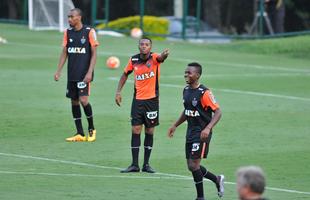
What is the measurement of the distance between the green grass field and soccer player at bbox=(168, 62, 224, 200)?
1.36 ft

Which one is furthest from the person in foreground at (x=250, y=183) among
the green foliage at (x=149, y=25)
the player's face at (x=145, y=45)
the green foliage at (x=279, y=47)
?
the green foliage at (x=149, y=25)

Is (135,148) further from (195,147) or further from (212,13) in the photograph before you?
(212,13)

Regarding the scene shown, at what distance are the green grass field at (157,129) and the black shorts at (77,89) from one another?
2.82 feet

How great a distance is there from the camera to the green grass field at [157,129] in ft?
45.5

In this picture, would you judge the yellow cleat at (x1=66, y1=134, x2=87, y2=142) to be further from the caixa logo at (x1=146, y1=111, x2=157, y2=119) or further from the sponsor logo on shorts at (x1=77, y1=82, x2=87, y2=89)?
the caixa logo at (x1=146, y1=111, x2=157, y2=119)

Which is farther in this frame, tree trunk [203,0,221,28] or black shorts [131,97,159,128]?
tree trunk [203,0,221,28]

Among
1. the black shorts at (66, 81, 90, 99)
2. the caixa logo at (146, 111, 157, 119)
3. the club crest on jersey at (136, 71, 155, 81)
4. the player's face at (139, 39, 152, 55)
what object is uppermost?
the player's face at (139, 39, 152, 55)

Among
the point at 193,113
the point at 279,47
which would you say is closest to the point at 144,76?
the point at 193,113

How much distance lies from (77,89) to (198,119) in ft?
17.1

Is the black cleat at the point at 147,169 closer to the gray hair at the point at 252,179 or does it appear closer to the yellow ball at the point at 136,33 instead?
the gray hair at the point at 252,179

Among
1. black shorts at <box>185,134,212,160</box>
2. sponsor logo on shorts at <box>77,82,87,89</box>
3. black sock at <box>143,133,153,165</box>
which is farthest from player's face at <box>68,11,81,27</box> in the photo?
black shorts at <box>185,134,212,160</box>

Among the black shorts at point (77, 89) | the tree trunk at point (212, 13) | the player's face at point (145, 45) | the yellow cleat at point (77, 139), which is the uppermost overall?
the player's face at point (145, 45)

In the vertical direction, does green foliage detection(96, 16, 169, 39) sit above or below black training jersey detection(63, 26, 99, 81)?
below

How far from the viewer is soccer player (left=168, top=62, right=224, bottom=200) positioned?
12750mm
